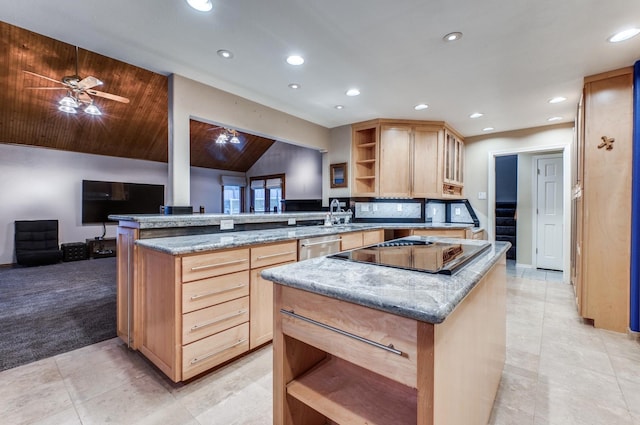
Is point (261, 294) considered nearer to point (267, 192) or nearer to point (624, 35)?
point (624, 35)

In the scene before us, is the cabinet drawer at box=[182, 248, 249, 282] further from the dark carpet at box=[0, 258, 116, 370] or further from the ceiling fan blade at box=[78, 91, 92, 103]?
the ceiling fan blade at box=[78, 91, 92, 103]

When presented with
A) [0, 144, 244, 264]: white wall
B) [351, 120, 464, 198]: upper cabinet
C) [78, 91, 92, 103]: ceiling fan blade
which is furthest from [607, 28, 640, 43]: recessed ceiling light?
[0, 144, 244, 264]: white wall

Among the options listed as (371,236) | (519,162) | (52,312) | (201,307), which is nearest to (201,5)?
(201,307)

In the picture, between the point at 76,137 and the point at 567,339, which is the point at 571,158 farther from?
the point at 76,137

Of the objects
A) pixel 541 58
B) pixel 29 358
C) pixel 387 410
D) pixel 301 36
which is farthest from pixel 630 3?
pixel 29 358

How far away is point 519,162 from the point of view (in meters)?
5.12

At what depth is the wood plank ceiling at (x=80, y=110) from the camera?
3662 millimetres

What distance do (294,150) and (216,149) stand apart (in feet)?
7.26

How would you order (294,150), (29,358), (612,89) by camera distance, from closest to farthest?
(29,358) < (612,89) < (294,150)

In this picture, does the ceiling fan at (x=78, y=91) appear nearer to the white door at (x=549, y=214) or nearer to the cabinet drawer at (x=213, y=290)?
the cabinet drawer at (x=213, y=290)

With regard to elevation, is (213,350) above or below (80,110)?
below

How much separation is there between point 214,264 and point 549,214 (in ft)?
18.1

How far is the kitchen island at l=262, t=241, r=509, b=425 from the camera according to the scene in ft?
2.44

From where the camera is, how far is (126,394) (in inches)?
66.4
